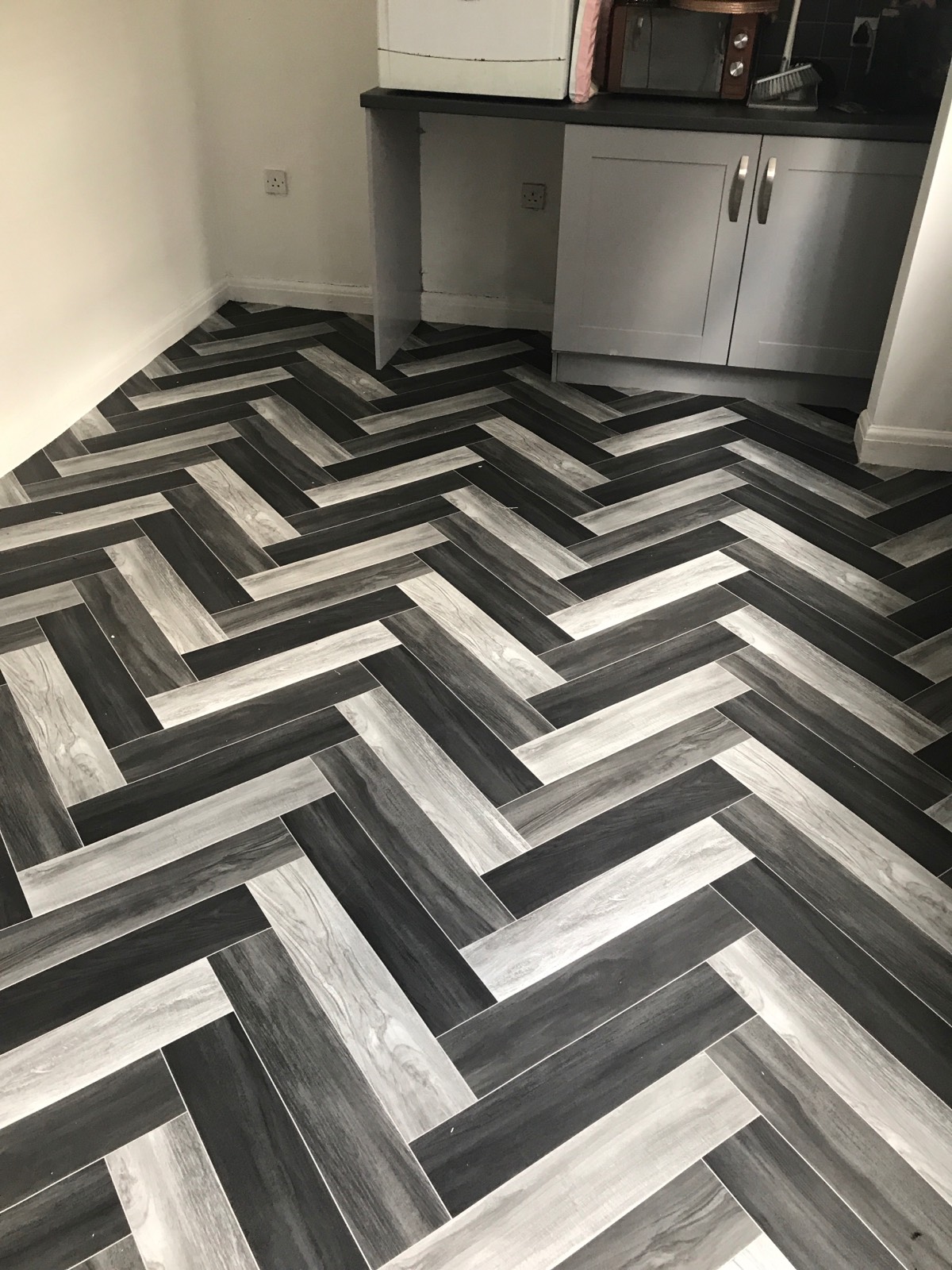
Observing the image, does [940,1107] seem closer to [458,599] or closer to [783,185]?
[458,599]

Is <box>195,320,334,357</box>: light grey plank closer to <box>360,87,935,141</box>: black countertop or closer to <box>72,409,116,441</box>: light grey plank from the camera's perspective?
<box>72,409,116,441</box>: light grey plank

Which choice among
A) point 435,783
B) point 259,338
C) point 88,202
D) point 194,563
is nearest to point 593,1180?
point 435,783

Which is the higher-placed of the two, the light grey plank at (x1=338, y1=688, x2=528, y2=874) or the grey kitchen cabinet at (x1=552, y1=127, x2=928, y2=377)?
the grey kitchen cabinet at (x1=552, y1=127, x2=928, y2=377)

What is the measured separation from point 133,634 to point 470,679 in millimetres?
763

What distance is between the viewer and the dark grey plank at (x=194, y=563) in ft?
8.34

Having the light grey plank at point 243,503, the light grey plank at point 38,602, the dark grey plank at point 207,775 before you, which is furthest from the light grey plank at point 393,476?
the dark grey plank at point 207,775

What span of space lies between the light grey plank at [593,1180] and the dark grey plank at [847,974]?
25 cm

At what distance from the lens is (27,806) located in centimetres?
199

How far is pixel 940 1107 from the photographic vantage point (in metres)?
1.54

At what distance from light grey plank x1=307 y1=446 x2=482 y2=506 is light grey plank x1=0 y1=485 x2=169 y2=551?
422 mm

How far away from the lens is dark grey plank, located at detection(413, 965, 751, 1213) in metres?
1.47

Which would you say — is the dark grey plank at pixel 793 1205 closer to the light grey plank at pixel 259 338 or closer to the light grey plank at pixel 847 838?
the light grey plank at pixel 847 838

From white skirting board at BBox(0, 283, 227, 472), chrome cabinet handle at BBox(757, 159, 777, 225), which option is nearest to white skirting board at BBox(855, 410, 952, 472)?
chrome cabinet handle at BBox(757, 159, 777, 225)

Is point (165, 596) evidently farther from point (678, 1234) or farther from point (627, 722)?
point (678, 1234)
